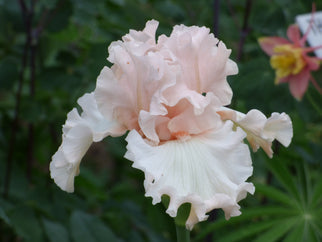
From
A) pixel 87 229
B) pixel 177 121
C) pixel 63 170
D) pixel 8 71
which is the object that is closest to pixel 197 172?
pixel 177 121

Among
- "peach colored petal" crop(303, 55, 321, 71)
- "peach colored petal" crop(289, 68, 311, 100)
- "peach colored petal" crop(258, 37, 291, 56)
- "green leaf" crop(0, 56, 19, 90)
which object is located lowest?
"peach colored petal" crop(289, 68, 311, 100)

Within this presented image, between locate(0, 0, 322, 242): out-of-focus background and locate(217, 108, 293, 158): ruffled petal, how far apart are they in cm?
38

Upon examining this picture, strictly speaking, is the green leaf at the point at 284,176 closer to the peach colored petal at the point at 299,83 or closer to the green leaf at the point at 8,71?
the peach colored petal at the point at 299,83

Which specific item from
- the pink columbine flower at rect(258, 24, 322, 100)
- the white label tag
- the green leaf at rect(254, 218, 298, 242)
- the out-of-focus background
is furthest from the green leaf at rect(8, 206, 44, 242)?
the white label tag

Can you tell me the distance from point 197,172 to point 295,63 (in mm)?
674

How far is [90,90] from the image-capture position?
1391 mm

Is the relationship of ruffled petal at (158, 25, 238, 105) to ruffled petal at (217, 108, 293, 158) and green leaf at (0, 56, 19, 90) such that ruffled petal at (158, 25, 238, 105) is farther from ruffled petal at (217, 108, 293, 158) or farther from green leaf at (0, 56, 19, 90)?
green leaf at (0, 56, 19, 90)

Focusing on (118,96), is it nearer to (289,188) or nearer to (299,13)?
(289,188)

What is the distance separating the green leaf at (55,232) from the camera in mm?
1196

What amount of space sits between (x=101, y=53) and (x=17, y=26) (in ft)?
0.89

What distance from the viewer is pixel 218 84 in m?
0.74

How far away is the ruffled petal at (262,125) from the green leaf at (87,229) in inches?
23.0

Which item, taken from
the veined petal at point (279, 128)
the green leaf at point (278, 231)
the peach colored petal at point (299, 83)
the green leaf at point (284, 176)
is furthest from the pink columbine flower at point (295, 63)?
the veined petal at point (279, 128)

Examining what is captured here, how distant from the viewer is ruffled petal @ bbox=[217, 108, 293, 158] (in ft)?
2.28
